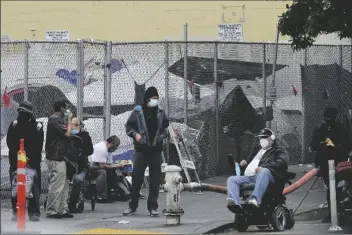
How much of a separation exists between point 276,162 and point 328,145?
84.1 inches

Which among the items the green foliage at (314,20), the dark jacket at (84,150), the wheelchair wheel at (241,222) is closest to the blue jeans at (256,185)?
the wheelchair wheel at (241,222)

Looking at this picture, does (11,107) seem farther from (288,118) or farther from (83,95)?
(288,118)

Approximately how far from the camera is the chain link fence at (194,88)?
1586 cm

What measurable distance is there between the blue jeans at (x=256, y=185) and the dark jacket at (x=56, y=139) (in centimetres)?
284

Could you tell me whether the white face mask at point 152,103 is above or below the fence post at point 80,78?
below

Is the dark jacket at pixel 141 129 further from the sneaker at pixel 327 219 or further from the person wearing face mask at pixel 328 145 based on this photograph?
the sneaker at pixel 327 219

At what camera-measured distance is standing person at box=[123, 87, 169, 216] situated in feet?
44.9

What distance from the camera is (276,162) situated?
12.3 meters

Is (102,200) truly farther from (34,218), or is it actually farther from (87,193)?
(34,218)

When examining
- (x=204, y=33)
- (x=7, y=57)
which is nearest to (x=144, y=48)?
(x=7, y=57)

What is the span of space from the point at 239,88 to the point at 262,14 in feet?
24.6

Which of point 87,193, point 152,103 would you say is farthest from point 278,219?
point 87,193

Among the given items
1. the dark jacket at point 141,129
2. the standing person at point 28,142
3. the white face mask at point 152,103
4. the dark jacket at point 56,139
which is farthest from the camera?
the white face mask at point 152,103

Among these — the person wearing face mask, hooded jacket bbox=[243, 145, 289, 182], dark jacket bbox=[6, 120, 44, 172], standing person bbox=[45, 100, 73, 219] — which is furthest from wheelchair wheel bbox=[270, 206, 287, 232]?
dark jacket bbox=[6, 120, 44, 172]
